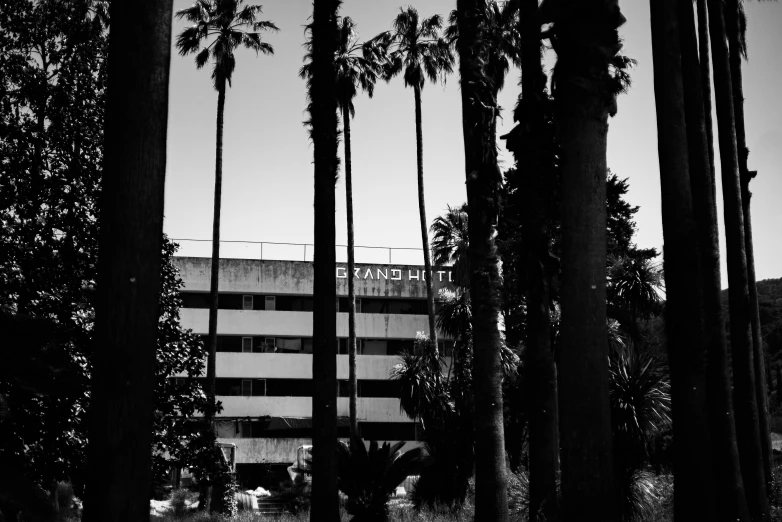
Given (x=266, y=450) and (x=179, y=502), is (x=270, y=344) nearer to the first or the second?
(x=266, y=450)

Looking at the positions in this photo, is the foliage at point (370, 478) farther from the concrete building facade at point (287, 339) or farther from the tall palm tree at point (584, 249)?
the concrete building facade at point (287, 339)

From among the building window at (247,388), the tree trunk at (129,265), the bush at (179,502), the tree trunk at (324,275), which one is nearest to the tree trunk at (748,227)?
the tree trunk at (324,275)

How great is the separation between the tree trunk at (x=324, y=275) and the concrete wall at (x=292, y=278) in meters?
39.0

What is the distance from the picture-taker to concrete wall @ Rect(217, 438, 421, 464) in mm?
50938

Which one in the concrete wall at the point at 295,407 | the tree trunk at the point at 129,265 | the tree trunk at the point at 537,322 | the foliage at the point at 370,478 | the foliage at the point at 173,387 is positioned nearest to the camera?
the tree trunk at the point at 129,265

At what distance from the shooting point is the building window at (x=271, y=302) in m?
54.6

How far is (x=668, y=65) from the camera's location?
38.4ft

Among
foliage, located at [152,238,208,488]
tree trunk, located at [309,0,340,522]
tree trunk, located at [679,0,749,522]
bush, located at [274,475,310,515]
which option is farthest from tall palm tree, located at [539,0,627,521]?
bush, located at [274,475,310,515]

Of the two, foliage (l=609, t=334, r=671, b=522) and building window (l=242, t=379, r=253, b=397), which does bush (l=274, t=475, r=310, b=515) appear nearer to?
foliage (l=609, t=334, r=671, b=522)

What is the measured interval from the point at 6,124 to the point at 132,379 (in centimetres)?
980

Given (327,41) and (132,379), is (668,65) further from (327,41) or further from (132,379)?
(132,379)

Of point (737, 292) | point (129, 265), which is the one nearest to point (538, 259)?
point (737, 292)

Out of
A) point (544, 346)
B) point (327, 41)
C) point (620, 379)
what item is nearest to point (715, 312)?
point (544, 346)

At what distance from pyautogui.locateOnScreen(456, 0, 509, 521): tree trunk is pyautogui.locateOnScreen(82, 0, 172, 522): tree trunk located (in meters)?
7.72
